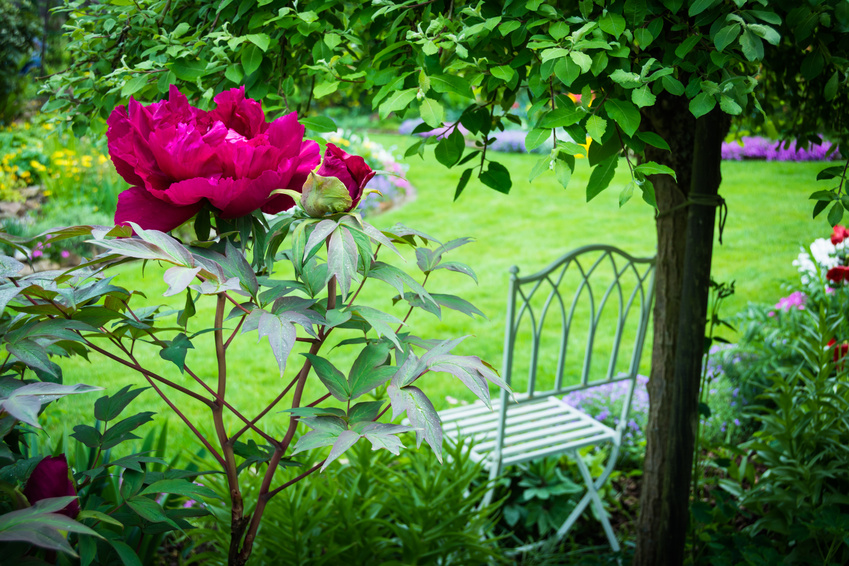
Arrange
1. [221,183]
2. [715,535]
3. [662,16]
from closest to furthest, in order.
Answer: [221,183] → [662,16] → [715,535]

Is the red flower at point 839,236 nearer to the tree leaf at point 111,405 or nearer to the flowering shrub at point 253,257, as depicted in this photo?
the flowering shrub at point 253,257

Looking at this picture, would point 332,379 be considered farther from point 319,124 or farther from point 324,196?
point 319,124

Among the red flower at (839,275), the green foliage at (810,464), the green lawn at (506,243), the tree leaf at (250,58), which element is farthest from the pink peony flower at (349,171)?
the red flower at (839,275)

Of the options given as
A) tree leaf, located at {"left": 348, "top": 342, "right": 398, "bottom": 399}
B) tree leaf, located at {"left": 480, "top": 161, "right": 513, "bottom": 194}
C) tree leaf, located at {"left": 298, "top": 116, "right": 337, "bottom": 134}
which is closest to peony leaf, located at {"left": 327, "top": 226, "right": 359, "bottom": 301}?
tree leaf, located at {"left": 348, "top": 342, "right": 398, "bottom": 399}

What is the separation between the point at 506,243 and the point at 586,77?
4.56 meters

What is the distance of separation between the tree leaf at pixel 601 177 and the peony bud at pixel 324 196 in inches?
18.8

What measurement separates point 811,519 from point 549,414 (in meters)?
0.95

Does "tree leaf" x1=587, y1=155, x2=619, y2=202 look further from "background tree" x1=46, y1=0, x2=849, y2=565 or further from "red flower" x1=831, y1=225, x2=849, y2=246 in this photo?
"red flower" x1=831, y1=225, x2=849, y2=246

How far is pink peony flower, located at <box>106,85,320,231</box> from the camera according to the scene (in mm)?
723

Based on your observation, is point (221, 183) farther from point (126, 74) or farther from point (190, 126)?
point (126, 74)

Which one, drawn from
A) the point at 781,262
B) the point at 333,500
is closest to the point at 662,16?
the point at 333,500

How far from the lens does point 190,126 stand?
745 mm

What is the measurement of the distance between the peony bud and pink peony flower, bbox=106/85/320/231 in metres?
0.05

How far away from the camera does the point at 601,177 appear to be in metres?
1.08
